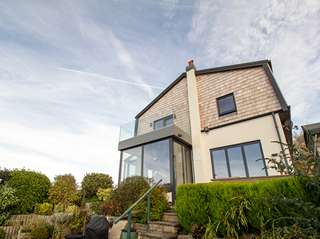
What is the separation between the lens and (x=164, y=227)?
514 centimetres

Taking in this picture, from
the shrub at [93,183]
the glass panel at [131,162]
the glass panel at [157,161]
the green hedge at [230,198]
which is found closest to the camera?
the green hedge at [230,198]

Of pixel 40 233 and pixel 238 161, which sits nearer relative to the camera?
pixel 40 233

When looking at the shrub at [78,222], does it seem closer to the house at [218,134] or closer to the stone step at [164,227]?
the stone step at [164,227]

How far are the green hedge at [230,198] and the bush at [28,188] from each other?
7527 mm

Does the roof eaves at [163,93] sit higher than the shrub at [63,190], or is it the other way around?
the roof eaves at [163,93]

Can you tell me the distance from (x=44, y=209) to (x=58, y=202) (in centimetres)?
104

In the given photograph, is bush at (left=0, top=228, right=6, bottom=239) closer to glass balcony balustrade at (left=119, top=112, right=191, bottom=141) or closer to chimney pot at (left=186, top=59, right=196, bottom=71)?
glass balcony balustrade at (left=119, top=112, right=191, bottom=141)

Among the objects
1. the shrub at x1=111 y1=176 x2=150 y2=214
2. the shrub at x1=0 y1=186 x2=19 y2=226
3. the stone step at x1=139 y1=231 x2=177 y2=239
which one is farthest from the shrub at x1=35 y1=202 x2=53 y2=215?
the stone step at x1=139 y1=231 x2=177 y2=239

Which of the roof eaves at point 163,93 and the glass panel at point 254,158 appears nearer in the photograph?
the glass panel at point 254,158

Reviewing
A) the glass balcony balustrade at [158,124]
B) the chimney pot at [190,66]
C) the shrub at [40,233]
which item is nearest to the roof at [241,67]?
the chimney pot at [190,66]

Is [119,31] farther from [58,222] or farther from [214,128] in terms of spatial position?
[58,222]

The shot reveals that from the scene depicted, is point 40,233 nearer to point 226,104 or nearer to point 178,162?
point 178,162

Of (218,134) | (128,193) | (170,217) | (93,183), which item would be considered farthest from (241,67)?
(93,183)

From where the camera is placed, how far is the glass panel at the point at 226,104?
9516 mm
